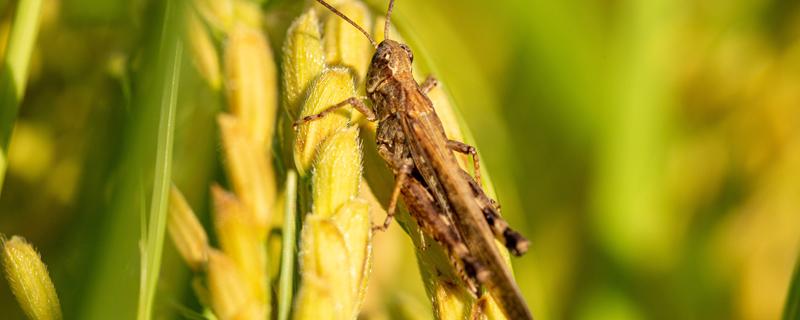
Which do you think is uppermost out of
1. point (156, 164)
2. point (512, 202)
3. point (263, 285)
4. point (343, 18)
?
point (343, 18)

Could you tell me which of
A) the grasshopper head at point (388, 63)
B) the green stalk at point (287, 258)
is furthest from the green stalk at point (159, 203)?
the grasshopper head at point (388, 63)

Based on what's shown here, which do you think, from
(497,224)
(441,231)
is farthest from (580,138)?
(441,231)

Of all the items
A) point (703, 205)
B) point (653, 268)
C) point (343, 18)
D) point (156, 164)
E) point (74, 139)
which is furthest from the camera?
point (703, 205)

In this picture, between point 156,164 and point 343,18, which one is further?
point 343,18

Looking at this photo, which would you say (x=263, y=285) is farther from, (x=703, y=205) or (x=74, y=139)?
(x=703, y=205)

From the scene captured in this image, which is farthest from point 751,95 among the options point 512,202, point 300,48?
point 300,48

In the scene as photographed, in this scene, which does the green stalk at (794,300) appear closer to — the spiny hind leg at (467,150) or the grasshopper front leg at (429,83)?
the spiny hind leg at (467,150)
